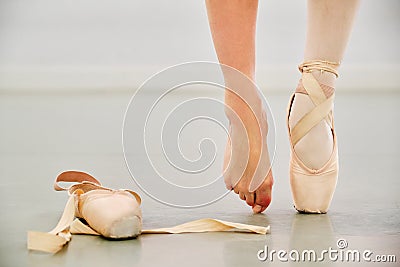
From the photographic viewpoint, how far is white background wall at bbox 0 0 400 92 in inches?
115

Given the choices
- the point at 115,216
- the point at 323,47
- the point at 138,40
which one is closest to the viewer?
the point at 115,216

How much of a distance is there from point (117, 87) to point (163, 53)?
27cm

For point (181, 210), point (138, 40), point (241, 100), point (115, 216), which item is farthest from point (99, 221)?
point (138, 40)

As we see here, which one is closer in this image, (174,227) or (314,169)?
(174,227)

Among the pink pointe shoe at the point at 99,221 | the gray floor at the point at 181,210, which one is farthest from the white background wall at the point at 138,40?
the pink pointe shoe at the point at 99,221

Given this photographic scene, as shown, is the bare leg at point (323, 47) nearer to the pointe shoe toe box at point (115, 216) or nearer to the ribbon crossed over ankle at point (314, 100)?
the ribbon crossed over ankle at point (314, 100)

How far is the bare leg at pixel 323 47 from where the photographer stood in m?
0.89

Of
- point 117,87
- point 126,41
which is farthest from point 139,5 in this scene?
point 117,87

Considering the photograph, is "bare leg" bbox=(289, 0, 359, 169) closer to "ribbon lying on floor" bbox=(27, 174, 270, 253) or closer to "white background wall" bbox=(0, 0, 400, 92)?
"ribbon lying on floor" bbox=(27, 174, 270, 253)

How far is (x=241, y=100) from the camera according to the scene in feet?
3.08

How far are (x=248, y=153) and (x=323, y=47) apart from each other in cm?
17

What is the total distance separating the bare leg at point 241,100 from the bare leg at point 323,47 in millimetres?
58

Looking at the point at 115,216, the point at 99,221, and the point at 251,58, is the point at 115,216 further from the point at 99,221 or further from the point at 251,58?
the point at 251,58

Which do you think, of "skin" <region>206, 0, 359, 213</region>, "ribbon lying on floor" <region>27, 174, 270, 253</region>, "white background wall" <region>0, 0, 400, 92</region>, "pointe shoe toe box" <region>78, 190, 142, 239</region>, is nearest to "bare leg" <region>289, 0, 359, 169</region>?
"skin" <region>206, 0, 359, 213</region>
